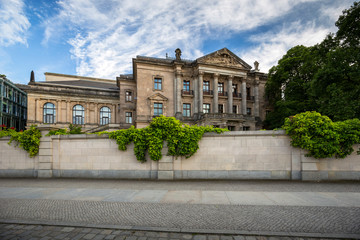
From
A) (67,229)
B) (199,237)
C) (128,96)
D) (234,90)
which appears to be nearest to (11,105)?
(128,96)

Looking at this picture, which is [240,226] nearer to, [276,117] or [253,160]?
[253,160]

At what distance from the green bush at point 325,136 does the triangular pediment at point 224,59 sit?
2554cm

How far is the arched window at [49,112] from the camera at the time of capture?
113 feet

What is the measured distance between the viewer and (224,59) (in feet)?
111

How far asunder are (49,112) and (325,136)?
142 ft

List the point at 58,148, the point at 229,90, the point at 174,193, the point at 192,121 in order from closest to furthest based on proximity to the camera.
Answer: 1. the point at 174,193
2. the point at 58,148
3. the point at 192,121
4. the point at 229,90

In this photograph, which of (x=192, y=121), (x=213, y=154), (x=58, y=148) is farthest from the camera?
(x=192, y=121)

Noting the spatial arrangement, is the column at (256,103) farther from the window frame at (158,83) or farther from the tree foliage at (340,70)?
the window frame at (158,83)

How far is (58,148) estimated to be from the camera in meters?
10.9

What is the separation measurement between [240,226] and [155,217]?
2.35 meters

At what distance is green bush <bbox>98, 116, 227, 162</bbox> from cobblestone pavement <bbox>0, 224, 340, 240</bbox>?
5.46m

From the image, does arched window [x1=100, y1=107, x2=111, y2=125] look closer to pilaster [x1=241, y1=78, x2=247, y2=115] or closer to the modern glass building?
the modern glass building

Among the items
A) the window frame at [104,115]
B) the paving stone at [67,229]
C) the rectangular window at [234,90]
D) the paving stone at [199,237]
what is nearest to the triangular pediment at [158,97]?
the window frame at [104,115]

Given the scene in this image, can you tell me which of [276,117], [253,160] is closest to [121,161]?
[253,160]
